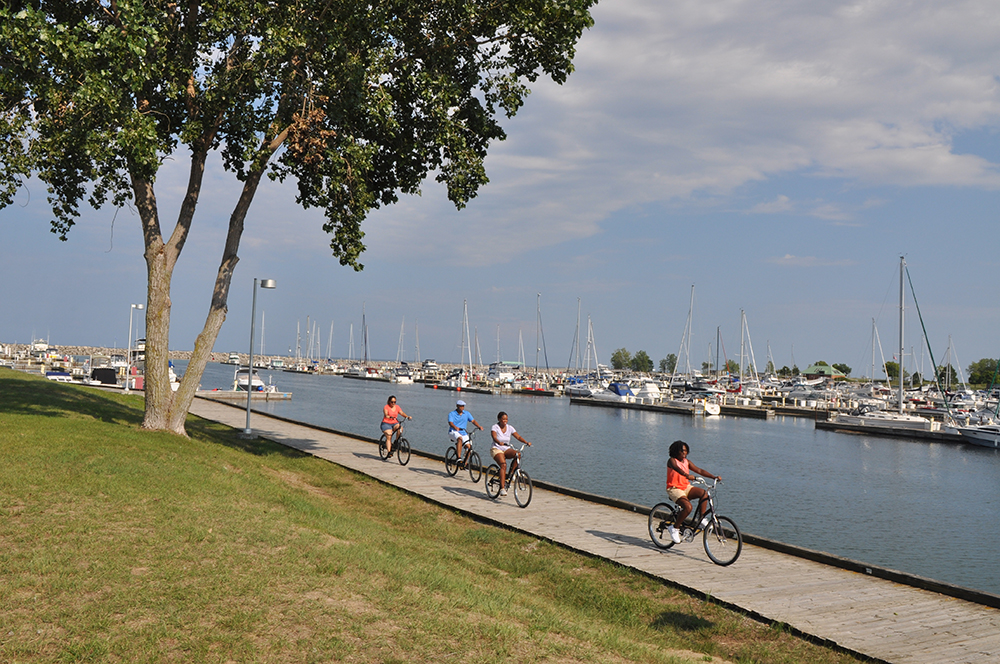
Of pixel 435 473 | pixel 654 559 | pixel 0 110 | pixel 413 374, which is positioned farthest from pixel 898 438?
pixel 413 374

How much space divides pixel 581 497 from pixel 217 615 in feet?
38.1

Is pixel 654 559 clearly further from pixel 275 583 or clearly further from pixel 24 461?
pixel 24 461

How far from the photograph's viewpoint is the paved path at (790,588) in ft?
26.7

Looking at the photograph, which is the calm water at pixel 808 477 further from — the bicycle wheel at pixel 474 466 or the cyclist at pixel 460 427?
the cyclist at pixel 460 427

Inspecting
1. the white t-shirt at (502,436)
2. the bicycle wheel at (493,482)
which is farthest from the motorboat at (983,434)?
the white t-shirt at (502,436)

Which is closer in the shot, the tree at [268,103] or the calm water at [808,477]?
the tree at [268,103]

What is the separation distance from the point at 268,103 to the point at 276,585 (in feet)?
45.1

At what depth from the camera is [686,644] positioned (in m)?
8.34

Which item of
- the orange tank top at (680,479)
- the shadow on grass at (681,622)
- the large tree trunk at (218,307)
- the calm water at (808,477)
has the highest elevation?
the large tree trunk at (218,307)

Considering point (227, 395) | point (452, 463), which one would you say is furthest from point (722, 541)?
point (227, 395)

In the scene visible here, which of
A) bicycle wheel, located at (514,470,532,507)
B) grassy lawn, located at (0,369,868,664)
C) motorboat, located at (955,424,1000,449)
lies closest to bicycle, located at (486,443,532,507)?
bicycle wheel, located at (514,470,532,507)

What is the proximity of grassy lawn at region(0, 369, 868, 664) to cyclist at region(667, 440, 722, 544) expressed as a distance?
1.77 meters

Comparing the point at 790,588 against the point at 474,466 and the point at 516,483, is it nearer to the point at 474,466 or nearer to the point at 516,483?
the point at 516,483

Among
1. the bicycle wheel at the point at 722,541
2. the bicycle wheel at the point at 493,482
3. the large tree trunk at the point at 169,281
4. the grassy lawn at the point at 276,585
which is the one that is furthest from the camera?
the large tree trunk at the point at 169,281
